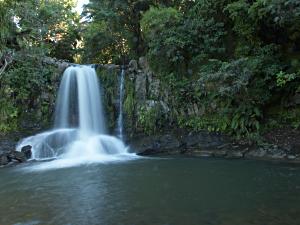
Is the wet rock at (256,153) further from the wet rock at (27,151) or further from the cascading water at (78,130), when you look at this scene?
the wet rock at (27,151)

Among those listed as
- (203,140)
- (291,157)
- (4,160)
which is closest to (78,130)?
(4,160)

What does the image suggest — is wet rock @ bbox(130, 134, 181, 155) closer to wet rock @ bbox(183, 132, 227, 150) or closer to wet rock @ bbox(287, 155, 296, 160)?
wet rock @ bbox(183, 132, 227, 150)

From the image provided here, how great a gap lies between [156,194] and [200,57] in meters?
8.55

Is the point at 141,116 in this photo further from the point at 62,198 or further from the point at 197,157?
the point at 62,198

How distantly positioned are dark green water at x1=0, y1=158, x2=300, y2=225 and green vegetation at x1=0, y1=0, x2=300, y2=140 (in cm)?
291

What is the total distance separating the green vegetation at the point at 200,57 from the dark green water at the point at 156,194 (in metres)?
2.91

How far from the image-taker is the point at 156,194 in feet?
26.1

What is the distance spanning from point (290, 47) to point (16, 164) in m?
11.1

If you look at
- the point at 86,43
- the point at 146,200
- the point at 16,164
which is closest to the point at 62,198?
the point at 146,200

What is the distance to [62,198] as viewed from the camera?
8.00 metres

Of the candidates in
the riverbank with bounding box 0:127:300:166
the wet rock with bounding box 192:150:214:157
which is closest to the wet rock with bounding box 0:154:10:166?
the riverbank with bounding box 0:127:300:166

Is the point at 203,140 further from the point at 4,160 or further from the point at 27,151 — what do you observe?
the point at 4,160

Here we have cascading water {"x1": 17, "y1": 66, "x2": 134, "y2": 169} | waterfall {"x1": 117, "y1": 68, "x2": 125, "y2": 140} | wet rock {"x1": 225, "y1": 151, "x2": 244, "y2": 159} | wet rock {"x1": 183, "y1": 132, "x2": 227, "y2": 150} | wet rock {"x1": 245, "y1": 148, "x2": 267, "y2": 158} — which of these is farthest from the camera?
waterfall {"x1": 117, "y1": 68, "x2": 125, "y2": 140}

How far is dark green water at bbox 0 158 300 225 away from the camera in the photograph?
637 cm
